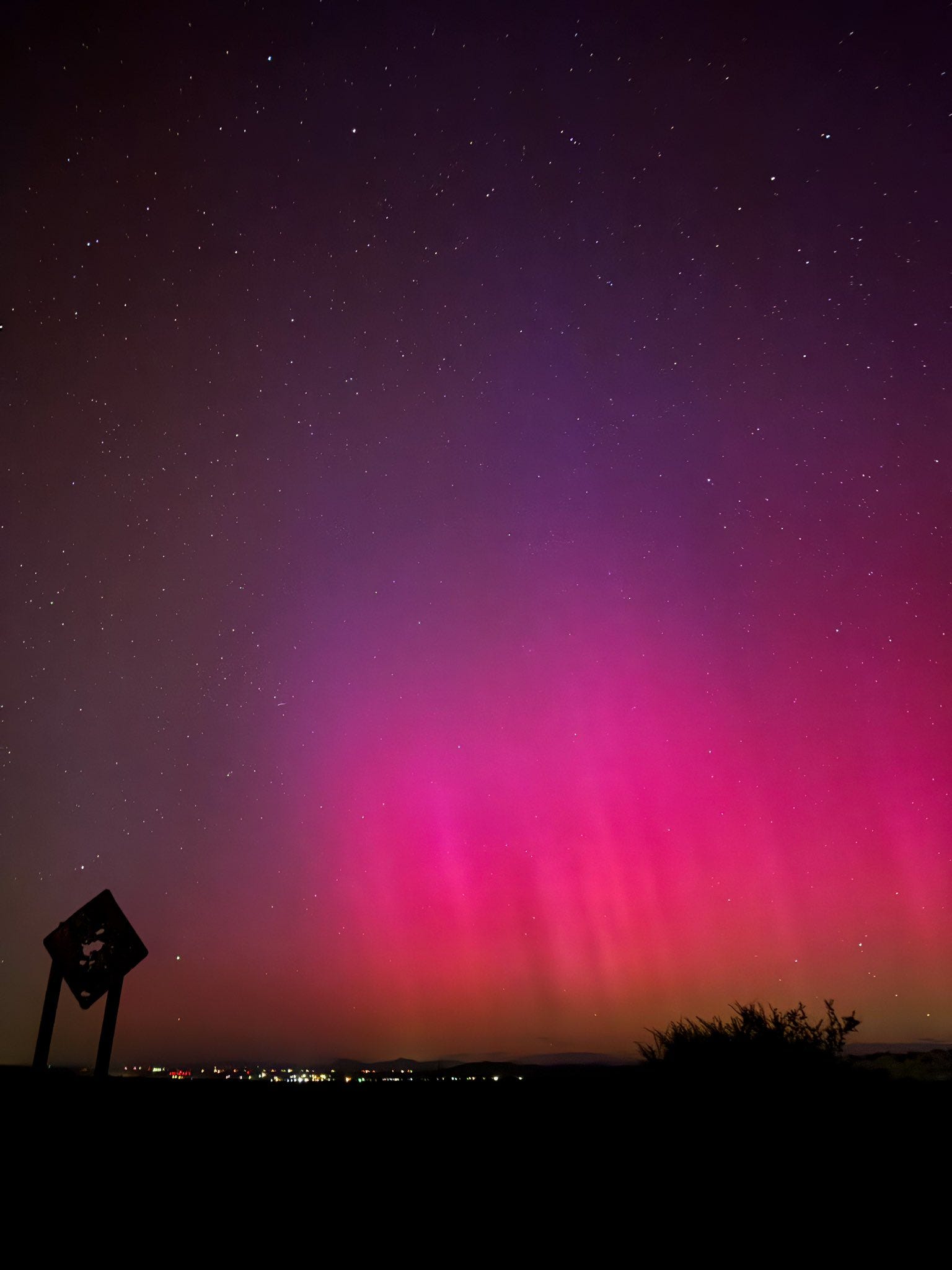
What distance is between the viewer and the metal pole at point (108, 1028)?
820 cm

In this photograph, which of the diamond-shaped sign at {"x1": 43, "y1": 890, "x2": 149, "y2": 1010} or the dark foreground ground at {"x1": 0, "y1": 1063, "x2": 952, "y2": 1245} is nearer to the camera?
the dark foreground ground at {"x1": 0, "y1": 1063, "x2": 952, "y2": 1245}

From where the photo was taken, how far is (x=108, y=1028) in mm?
8297

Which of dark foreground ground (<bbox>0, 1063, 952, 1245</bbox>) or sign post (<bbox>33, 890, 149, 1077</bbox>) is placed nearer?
dark foreground ground (<bbox>0, 1063, 952, 1245</bbox>)

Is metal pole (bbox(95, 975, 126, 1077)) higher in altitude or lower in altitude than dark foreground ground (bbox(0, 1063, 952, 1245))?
higher

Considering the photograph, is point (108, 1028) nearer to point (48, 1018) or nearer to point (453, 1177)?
point (48, 1018)

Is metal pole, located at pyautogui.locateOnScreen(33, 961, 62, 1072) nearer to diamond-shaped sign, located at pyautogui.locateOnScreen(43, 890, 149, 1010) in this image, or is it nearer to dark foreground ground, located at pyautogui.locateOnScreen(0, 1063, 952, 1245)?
diamond-shaped sign, located at pyautogui.locateOnScreen(43, 890, 149, 1010)

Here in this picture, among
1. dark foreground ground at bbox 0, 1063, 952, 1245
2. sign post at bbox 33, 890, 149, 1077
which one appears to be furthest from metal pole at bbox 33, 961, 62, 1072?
dark foreground ground at bbox 0, 1063, 952, 1245

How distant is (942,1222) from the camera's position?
155 inches

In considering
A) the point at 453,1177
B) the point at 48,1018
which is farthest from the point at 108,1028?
the point at 453,1177

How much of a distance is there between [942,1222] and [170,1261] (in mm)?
3855

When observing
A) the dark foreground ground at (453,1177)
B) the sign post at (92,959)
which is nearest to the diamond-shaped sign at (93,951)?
the sign post at (92,959)

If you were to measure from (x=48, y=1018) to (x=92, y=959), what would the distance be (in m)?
0.92

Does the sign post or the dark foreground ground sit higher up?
the sign post

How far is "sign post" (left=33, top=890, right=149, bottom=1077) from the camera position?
8039 millimetres
